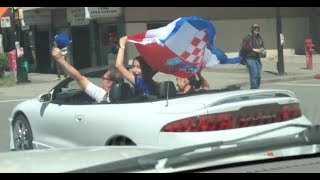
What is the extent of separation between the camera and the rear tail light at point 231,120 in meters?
5.29

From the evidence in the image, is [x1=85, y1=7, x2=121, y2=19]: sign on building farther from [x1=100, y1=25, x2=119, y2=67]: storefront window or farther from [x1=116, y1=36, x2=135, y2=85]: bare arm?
Answer: [x1=116, y1=36, x2=135, y2=85]: bare arm

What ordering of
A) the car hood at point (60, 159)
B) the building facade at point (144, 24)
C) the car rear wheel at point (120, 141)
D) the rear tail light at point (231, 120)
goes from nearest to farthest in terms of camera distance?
the car hood at point (60, 159) → the rear tail light at point (231, 120) → the car rear wheel at point (120, 141) → the building facade at point (144, 24)

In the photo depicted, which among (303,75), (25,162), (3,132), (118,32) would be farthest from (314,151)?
(118,32)

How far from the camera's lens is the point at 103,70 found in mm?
6957

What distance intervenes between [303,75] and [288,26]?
956 cm

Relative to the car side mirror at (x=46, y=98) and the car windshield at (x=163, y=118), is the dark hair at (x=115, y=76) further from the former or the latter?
the car side mirror at (x=46, y=98)

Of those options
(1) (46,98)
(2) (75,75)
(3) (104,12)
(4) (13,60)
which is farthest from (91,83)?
(3) (104,12)

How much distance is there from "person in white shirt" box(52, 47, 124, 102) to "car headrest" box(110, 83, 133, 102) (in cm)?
19

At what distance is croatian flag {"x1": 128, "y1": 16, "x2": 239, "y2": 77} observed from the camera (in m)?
6.16

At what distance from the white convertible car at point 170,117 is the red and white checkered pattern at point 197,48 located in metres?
0.39

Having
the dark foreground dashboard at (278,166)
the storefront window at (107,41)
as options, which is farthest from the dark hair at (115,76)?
the storefront window at (107,41)

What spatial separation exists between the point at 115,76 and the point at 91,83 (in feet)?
0.95

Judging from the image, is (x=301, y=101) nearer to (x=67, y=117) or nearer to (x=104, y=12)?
(x=67, y=117)

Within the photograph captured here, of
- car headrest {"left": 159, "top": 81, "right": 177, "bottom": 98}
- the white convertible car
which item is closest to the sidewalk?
the white convertible car
